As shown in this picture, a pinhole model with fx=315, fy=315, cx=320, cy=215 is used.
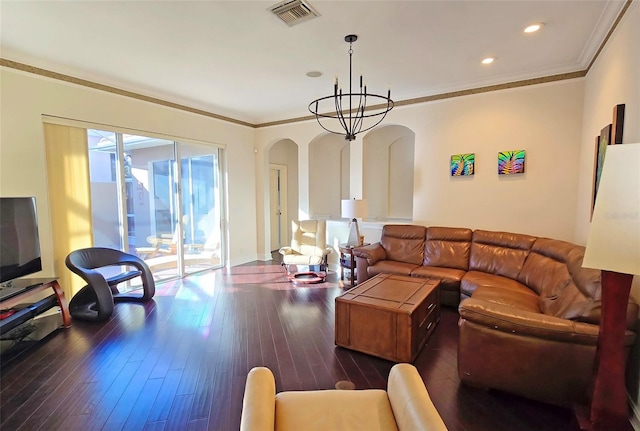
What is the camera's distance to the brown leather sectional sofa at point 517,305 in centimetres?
200

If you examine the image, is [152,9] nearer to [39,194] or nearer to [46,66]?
[46,66]

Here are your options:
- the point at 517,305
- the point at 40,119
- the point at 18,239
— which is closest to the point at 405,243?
the point at 517,305

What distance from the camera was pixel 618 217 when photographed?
5.41ft

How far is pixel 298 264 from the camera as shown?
5355mm

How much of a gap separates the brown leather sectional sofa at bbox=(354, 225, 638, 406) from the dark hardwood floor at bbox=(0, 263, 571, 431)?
23 centimetres

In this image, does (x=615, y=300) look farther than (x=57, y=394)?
No

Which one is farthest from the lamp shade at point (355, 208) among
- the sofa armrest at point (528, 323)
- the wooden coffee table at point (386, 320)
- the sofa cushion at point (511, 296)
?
the sofa armrest at point (528, 323)

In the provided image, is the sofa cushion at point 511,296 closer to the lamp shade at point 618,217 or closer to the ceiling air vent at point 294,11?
the lamp shade at point 618,217

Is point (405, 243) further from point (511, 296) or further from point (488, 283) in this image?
point (511, 296)

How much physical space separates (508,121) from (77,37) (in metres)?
5.03

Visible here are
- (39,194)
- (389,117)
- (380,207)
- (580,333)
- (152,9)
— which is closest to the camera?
(580,333)

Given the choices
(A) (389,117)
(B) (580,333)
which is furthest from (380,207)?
(B) (580,333)

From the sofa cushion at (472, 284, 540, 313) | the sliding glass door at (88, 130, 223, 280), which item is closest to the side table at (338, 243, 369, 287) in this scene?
the sofa cushion at (472, 284, 540, 313)

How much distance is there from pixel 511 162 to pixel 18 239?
19.0 feet
